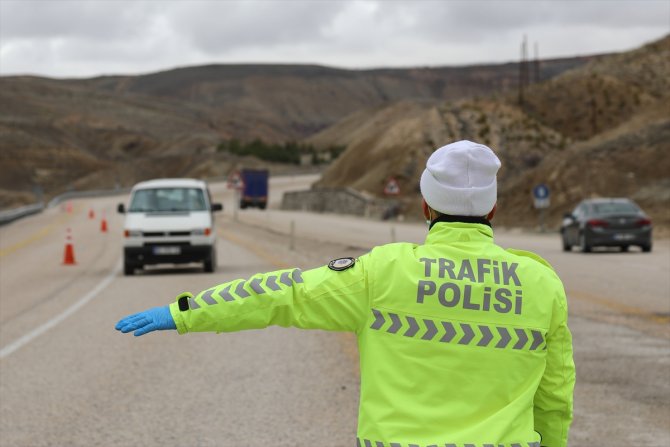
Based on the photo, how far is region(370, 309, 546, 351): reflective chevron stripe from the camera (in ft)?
10.5

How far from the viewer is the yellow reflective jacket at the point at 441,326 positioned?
3.15 metres

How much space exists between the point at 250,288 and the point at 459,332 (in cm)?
58

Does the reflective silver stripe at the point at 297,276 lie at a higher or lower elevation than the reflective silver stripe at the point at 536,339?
higher

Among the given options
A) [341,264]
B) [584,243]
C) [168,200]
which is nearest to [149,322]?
[341,264]

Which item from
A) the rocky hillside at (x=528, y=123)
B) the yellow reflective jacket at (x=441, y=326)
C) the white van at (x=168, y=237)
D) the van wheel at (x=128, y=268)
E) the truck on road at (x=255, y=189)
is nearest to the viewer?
the yellow reflective jacket at (x=441, y=326)

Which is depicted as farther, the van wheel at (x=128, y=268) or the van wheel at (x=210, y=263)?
the van wheel at (x=128, y=268)

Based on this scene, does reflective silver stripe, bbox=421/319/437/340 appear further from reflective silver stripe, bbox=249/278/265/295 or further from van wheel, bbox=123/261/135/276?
van wheel, bbox=123/261/135/276

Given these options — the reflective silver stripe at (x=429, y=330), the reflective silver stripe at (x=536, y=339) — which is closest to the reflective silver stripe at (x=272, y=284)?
the reflective silver stripe at (x=429, y=330)

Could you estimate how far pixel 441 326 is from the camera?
321 cm

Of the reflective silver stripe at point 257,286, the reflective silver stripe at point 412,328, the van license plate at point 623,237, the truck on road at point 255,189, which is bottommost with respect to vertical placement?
the truck on road at point 255,189

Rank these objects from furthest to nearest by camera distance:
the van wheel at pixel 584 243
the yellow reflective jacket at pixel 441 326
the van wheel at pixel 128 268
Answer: the van wheel at pixel 584 243 → the van wheel at pixel 128 268 → the yellow reflective jacket at pixel 441 326

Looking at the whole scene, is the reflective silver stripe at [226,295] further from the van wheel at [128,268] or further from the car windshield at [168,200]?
the car windshield at [168,200]

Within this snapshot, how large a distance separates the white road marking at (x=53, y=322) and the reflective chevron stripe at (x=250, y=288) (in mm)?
9010

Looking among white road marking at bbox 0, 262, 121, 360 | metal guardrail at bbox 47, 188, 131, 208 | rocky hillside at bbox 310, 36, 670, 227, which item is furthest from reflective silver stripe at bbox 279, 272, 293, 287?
metal guardrail at bbox 47, 188, 131, 208
